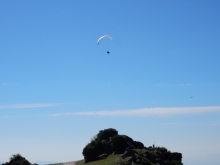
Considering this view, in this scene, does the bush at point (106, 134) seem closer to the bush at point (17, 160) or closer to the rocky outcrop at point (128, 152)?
the rocky outcrop at point (128, 152)

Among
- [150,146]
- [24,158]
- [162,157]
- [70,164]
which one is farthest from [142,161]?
[24,158]

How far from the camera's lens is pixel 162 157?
82.2 metres

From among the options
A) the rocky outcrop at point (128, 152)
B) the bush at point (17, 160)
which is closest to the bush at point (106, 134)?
the rocky outcrop at point (128, 152)

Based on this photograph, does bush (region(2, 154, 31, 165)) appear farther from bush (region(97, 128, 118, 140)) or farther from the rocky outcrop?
bush (region(97, 128, 118, 140))

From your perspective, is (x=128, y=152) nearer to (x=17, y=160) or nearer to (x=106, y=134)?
(x=106, y=134)

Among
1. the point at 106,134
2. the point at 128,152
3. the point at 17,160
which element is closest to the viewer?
the point at 128,152

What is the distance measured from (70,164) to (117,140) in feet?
46.3

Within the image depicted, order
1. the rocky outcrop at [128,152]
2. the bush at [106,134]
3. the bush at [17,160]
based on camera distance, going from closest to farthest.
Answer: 1. the rocky outcrop at [128,152]
2. the bush at [17,160]
3. the bush at [106,134]

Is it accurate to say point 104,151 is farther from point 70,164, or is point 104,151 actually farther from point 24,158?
point 24,158

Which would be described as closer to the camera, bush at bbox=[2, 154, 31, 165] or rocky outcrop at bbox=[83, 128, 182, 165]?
rocky outcrop at bbox=[83, 128, 182, 165]

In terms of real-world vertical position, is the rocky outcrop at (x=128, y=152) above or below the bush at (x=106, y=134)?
below

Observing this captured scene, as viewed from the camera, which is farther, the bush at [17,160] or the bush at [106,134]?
the bush at [106,134]

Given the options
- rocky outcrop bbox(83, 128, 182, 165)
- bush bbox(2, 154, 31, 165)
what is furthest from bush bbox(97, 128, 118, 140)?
bush bbox(2, 154, 31, 165)

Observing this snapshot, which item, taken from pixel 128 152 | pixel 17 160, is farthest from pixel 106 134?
pixel 128 152
